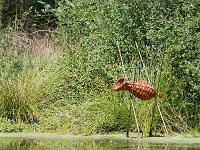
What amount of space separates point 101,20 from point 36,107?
2.18 metres

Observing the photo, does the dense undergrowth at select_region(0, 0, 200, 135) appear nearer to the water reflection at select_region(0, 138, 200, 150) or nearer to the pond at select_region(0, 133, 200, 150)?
the pond at select_region(0, 133, 200, 150)

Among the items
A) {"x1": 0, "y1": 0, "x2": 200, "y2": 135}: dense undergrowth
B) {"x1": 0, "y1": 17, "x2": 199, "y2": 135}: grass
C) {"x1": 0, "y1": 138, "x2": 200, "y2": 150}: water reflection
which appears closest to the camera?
{"x1": 0, "y1": 138, "x2": 200, "y2": 150}: water reflection

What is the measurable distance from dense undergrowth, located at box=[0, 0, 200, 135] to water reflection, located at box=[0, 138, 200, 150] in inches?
36.9

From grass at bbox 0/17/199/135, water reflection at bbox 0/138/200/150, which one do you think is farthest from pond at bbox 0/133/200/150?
grass at bbox 0/17/199/135

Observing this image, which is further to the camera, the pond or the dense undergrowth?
the dense undergrowth

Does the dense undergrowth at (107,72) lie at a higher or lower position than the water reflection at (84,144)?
higher

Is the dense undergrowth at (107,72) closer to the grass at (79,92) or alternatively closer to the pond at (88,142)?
the grass at (79,92)

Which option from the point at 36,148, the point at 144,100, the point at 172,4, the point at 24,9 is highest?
the point at 24,9

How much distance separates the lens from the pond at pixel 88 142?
29.2ft

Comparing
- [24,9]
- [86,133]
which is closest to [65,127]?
[86,133]

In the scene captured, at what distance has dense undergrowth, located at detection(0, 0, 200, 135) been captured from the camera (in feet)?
35.6

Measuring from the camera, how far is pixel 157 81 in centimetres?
1091

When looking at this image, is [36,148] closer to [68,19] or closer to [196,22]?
[196,22]

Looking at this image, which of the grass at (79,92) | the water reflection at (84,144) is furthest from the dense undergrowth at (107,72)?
the water reflection at (84,144)
